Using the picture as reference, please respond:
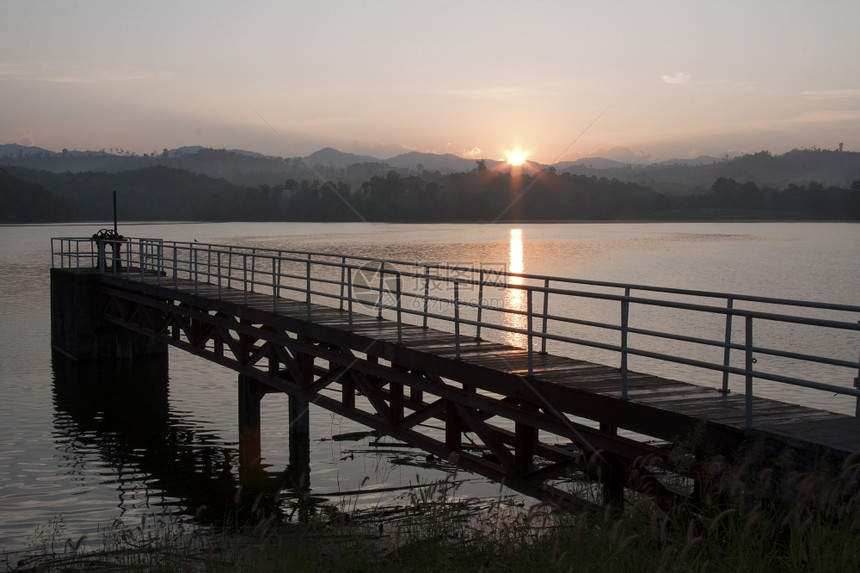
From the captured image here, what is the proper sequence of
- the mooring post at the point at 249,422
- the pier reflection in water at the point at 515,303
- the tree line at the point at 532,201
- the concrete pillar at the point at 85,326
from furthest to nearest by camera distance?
the tree line at the point at 532,201
the pier reflection in water at the point at 515,303
the concrete pillar at the point at 85,326
the mooring post at the point at 249,422

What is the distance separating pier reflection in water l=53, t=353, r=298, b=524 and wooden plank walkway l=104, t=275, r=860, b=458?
3.10 meters

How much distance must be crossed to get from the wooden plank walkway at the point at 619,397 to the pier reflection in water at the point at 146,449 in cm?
310

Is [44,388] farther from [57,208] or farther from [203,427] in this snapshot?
[57,208]

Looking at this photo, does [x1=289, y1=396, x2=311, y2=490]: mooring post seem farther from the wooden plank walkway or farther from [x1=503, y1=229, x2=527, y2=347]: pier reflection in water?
[x1=503, y1=229, x2=527, y2=347]: pier reflection in water

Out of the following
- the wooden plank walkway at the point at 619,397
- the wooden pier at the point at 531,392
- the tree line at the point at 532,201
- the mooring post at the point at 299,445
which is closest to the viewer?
the wooden plank walkway at the point at 619,397

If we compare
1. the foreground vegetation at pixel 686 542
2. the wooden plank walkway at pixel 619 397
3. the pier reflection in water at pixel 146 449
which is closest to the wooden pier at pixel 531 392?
the wooden plank walkway at pixel 619 397

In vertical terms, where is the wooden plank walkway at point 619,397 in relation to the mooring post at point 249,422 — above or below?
above

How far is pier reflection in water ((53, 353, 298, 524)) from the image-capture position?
51.0 ft

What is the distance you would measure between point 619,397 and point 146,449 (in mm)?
13407

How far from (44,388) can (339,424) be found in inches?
427

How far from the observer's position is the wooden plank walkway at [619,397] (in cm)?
768

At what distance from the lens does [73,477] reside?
1683cm

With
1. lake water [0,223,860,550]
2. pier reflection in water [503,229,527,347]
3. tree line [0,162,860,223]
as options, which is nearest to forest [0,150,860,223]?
tree line [0,162,860,223]

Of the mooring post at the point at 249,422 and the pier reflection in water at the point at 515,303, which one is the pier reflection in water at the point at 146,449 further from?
the pier reflection in water at the point at 515,303
